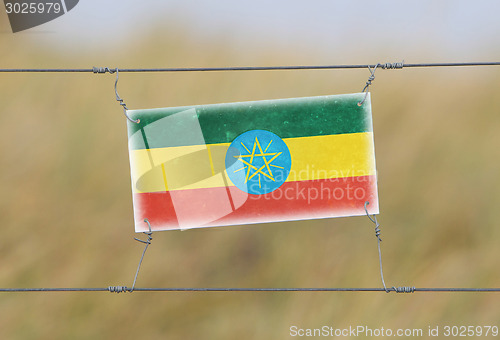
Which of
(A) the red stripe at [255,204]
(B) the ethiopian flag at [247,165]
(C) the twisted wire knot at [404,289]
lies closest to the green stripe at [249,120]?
(B) the ethiopian flag at [247,165]

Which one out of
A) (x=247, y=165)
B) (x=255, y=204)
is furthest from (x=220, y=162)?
(x=255, y=204)

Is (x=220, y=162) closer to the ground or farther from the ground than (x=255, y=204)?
farther from the ground

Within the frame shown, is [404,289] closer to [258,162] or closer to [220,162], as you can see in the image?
[258,162]

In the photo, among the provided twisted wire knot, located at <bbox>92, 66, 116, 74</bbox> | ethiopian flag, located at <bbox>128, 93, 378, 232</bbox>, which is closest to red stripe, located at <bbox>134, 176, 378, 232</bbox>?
ethiopian flag, located at <bbox>128, 93, 378, 232</bbox>

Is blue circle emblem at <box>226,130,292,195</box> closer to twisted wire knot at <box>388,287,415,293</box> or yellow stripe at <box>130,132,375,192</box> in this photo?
yellow stripe at <box>130,132,375,192</box>

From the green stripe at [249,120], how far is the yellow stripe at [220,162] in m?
0.03

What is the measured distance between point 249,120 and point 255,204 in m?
0.34

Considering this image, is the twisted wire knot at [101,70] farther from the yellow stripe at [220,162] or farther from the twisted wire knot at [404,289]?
the twisted wire knot at [404,289]

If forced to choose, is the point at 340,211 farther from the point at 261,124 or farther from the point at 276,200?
the point at 261,124

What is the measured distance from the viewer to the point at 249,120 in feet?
8.73

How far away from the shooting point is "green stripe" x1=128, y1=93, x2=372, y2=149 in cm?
265

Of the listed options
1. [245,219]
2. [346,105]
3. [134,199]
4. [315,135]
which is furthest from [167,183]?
[346,105]

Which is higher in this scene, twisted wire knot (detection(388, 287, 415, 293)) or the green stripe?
the green stripe

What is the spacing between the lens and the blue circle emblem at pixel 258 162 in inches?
104
